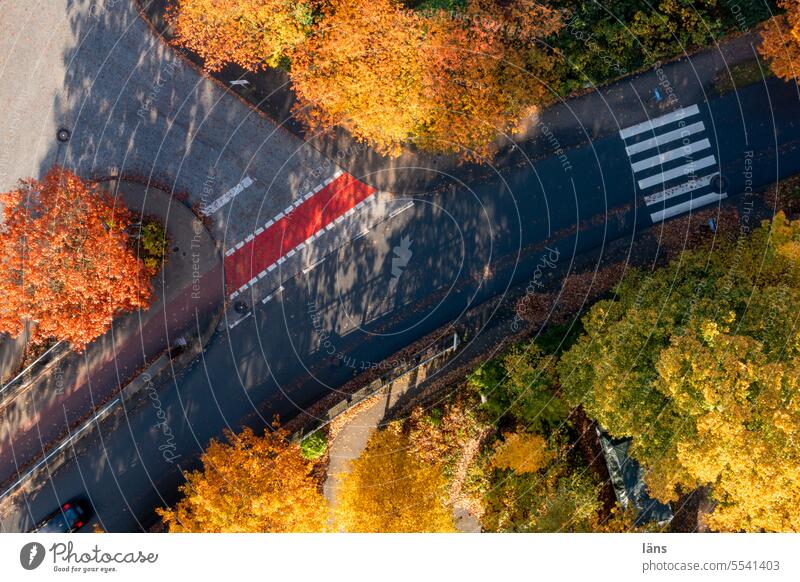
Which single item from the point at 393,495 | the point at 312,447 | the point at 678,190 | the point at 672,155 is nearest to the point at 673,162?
the point at 672,155

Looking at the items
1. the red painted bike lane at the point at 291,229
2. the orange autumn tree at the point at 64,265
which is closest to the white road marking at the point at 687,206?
the red painted bike lane at the point at 291,229

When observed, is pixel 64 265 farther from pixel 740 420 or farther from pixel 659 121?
pixel 659 121

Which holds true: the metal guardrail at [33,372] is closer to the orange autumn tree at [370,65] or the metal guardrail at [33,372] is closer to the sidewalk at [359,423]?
the sidewalk at [359,423]

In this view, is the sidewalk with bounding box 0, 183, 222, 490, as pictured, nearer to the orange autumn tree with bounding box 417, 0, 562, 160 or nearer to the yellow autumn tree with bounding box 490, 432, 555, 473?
the orange autumn tree with bounding box 417, 0, 562, 160

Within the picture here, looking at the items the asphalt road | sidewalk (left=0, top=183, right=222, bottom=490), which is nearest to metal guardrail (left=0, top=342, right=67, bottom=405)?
sidewalk (left=0, top=183, right=222, bottom=490)
